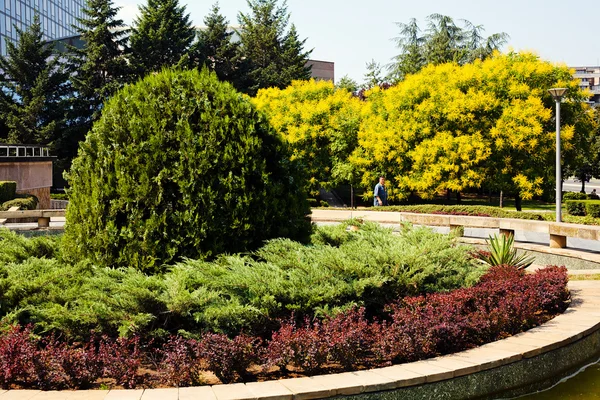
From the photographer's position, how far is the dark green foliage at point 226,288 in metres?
5.51

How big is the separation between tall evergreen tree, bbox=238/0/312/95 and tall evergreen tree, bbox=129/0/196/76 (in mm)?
9622

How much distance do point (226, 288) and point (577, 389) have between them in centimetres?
334

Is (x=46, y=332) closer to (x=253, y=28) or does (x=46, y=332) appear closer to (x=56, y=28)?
(x=253, y=28)

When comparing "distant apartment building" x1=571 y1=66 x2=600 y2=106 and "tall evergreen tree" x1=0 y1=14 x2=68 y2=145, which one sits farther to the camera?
"distant apartment building" x1=571 y1=66 x2=600 y2=106

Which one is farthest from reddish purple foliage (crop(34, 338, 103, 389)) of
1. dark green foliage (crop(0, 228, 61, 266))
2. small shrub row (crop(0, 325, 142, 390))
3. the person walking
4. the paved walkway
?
the person walking

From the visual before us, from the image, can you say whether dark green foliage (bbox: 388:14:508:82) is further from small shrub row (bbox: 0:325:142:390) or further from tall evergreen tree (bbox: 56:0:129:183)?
small shrub row (bbox: 0:325:142:390)

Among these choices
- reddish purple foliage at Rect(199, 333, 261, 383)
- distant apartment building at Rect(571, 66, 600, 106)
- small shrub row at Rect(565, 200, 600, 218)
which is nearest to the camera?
reddish purple foliage at Rect(199, 333, 261, 383)

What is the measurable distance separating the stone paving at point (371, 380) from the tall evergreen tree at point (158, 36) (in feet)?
128

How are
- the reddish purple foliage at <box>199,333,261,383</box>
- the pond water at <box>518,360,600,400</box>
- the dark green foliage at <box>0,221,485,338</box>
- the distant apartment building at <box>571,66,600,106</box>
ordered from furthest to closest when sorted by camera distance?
the distant apartment building at <box>571,66,600,106</box> < the dark green foliage at <box>0,221,485,338</box> < the pond water at <box>518,360,600,400</box> < the reddish purple foliage at <box>199,333,261,383</box>

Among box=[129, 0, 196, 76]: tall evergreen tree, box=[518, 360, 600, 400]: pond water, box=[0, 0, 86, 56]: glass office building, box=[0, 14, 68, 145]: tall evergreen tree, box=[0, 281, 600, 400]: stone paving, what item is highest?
box=[0, 0, 86, 56]: glass office building

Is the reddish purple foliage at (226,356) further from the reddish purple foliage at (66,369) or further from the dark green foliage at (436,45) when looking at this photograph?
the dark green foliage at (436,45)

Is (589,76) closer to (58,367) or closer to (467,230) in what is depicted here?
(467,230)

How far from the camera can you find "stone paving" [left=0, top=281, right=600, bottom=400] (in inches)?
176

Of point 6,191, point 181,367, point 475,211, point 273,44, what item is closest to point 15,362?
point 181,367
